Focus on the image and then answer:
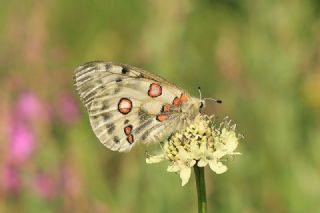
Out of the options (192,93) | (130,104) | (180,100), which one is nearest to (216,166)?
(180,100)

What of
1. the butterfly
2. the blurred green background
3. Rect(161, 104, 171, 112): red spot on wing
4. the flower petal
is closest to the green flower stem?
the flower petal

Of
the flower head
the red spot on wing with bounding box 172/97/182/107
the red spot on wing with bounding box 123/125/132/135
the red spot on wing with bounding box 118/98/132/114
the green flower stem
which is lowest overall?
the green flower stem

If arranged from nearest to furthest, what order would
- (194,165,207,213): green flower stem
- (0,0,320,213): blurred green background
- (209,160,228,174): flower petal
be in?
(194,165,207,213): green flower stem, (209,160,228,174): flower petal, (0,0,320,213): blurred green background

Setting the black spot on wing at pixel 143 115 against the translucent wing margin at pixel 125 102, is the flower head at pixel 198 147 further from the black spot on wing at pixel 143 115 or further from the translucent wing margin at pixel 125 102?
the black spot on wing at pixel 143 115

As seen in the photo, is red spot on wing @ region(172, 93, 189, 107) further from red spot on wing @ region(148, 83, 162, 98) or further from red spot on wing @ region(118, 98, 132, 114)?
red spot on wing @ region(118, 98, 132, 114)

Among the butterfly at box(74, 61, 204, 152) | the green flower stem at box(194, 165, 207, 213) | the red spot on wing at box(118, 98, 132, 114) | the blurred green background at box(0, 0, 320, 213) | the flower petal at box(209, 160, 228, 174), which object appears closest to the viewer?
the green flower stem at box(194, 165, 207, 213)

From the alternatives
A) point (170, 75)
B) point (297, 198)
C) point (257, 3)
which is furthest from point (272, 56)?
point (297, 198)

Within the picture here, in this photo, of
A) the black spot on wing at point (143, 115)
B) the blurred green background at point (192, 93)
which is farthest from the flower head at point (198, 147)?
the blurred green background at point (192, 93)
